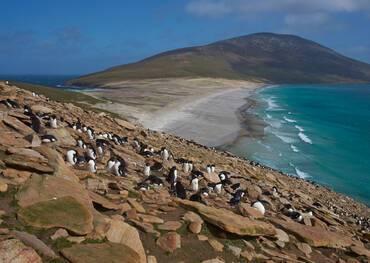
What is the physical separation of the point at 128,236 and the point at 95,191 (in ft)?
12.6

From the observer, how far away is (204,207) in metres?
17.5

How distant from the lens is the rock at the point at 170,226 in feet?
50.7

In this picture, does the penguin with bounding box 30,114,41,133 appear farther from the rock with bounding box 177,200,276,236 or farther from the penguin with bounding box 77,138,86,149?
the rock with bounding box 177,200,276,236

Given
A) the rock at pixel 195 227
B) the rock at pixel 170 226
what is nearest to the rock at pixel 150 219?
the rock at pixel 170 226

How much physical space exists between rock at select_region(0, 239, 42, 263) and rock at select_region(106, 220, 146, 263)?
2.67 m

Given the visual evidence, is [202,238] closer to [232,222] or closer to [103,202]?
[232,222]

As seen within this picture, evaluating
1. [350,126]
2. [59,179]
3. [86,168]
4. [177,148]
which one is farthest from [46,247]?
[350,126]

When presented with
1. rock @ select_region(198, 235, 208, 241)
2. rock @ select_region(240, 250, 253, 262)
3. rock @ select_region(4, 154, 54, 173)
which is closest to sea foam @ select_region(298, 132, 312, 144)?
rock @ select_region(240, 250, 253, 262)

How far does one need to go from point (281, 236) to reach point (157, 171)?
357 inches

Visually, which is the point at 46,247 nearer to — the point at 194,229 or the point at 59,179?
the point at 59,179

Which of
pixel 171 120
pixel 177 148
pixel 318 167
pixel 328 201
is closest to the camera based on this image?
pixel 328 201

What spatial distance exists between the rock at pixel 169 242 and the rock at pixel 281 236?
432 cm

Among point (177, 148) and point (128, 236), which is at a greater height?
point (128, 236)

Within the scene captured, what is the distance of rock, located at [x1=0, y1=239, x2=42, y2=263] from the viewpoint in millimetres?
11070
